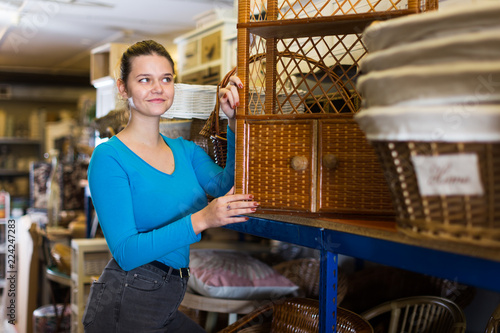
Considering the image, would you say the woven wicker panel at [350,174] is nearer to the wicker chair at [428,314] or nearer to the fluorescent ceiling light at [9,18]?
the wicker chair at [428,314]

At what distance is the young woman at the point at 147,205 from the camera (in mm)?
1159

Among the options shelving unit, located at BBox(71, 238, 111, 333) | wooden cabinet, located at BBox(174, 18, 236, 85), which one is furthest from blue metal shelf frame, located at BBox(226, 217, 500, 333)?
shelving unit, located at BBox(71, 238, 111, 333)

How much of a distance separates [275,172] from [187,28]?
4354 mm

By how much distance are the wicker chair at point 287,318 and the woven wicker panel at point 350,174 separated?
44 centimetres

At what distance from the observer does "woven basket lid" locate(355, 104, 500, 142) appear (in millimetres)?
661

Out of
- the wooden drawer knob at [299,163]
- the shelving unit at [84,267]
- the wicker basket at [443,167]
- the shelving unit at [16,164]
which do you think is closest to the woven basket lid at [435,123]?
the wicker basket at [443,167]

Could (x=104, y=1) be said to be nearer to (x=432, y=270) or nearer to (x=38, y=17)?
(x=38, y=17)

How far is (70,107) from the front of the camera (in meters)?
8.58

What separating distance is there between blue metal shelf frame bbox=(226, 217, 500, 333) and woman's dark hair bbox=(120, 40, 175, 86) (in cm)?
53

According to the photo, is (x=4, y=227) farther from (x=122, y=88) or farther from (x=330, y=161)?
(x=330, y=161)

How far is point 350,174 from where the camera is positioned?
111 centimetres

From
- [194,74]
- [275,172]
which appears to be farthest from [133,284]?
[194,74]

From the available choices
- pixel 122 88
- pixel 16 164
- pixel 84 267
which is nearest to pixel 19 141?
pixel 16 164

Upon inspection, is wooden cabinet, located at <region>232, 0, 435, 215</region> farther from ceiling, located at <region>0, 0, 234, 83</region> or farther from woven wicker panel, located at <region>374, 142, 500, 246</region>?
ceiling, located at <region>0, 0, 234, 83</region>
